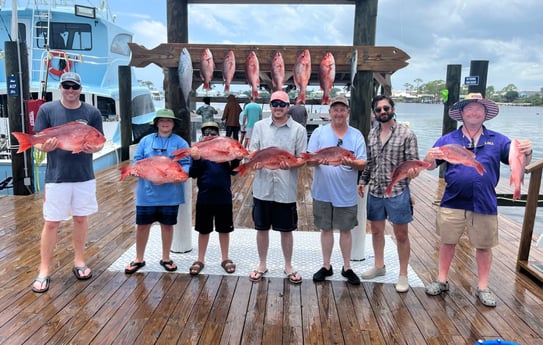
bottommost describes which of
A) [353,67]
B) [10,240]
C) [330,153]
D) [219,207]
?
[10,240]

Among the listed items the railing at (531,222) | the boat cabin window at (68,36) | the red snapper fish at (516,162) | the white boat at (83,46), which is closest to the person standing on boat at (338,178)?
the red snapper fish at (516,162)

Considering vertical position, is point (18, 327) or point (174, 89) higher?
point (174, 89)

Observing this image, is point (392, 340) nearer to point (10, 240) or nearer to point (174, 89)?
point (174, 89)

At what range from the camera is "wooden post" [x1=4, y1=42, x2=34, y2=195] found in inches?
251

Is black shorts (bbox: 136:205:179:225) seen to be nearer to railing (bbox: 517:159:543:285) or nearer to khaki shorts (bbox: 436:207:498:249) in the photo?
khaki shorts (bbox: 436:207:498:249)

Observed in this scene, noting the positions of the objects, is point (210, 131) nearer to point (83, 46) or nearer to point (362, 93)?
point (362, 93)

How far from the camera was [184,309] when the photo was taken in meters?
3.04

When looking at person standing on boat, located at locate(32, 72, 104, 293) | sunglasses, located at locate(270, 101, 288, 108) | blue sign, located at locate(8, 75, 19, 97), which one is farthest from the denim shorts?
blue sign, located at locate(8, 75, 19, 97)

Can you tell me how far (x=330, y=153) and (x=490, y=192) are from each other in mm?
1310

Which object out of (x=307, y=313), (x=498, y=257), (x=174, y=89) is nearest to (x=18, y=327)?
(x=307, y=313)

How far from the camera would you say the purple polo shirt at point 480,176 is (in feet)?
10.0

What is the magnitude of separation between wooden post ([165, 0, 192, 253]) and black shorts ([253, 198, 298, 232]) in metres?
0.94

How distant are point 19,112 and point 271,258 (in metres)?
5.19

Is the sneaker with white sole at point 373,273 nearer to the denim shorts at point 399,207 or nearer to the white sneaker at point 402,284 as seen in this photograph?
the white sneaker at point 402,284
